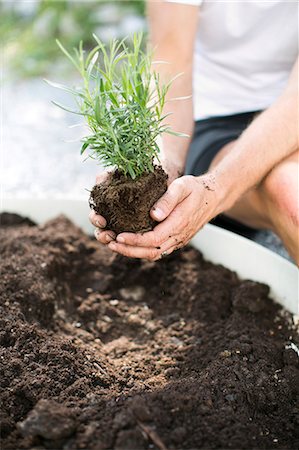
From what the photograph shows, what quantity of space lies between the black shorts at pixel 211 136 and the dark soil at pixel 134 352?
363 millimetres

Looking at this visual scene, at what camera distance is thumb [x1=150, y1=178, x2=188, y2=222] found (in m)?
1.66

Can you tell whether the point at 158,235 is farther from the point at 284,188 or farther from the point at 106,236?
the point at 284,188

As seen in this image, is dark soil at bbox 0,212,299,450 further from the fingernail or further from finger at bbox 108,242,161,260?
the fingernail

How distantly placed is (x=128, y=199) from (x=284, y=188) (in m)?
0.57

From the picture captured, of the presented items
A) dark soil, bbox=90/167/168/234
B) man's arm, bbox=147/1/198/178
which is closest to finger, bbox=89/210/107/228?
dark soil, bbox=90/167/168/234

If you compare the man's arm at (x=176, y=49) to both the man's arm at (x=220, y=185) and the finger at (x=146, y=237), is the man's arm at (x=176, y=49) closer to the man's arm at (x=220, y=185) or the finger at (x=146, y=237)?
the man's arm at (x=220, y=185)

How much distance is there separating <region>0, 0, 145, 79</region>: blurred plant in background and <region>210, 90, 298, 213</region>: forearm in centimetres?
254

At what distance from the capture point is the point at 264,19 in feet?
7.62

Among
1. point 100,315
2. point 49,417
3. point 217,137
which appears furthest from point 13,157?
point 49,417

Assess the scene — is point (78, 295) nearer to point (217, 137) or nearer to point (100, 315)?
point (100, 315)

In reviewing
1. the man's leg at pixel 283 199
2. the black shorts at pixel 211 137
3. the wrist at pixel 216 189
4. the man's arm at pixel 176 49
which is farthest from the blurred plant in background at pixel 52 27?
the wrist at pixel 216 189

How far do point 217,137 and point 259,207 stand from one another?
37 cm

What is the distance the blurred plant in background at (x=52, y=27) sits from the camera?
14.3 ft

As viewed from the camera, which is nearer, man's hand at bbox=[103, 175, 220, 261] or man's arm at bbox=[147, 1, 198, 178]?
man's hand at bbox=[103, 175, 220, 261]
